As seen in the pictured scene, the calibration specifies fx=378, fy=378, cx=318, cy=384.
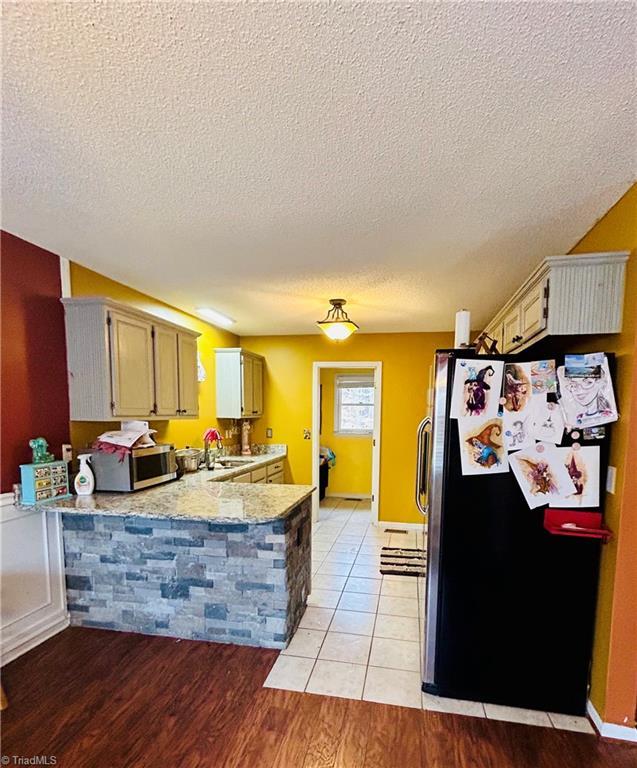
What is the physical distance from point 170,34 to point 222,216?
3.22ft

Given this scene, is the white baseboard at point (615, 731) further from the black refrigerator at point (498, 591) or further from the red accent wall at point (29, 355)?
the red accent wall at point (29, 355)

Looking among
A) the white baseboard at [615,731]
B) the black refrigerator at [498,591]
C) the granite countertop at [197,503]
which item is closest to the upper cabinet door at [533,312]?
the black refrigerator at [498,591]

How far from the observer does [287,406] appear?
17.1 feet

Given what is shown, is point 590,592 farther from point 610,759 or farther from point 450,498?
A: point 450,498

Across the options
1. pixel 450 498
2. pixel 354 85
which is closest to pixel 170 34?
pixel 354 85

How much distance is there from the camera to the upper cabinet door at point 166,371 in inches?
121

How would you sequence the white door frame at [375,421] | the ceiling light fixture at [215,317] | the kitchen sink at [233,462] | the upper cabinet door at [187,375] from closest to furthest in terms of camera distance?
the upper cabinet door at [187,375] → the ceiling light fixture at [215,317] → the kitchen sink at [233,462] → the white door frame at [375,421]

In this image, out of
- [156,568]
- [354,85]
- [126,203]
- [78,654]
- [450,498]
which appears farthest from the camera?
[156,568]

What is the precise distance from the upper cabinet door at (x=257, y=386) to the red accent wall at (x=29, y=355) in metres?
2.46

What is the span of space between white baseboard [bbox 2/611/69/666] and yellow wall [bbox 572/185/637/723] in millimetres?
3117

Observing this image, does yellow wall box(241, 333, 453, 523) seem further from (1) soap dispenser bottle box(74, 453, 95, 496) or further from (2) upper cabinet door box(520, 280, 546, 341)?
(1) soap dispenser bottle box(74, 453, 95, 496)

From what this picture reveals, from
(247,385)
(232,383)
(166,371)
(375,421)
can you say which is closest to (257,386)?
(247,385)

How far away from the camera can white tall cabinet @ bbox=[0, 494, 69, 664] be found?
7.15 ft

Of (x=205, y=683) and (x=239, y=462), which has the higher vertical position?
(x=239, y=462)
